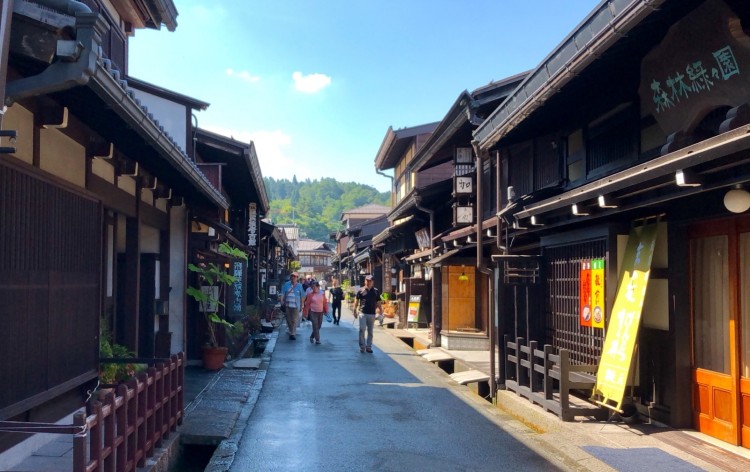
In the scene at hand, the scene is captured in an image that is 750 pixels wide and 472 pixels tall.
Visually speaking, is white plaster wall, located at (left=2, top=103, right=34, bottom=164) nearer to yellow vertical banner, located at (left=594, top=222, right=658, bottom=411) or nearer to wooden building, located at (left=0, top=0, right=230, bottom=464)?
wooden building, located at (left=0, top=0, right=230, bottom=464)

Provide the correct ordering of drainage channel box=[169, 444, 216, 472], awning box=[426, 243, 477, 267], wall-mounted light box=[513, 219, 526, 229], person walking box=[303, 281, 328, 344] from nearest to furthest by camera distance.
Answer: drainage channel box=[169, 444, 216, 472], wall-mounted light box=[513, 219, 526, 229], awning box=[426, 243, 477, 267], person walking box=[303, 281, 328, 344]

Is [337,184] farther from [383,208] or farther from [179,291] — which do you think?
[179,291]

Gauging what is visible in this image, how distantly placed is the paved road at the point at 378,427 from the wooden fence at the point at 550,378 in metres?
0.53

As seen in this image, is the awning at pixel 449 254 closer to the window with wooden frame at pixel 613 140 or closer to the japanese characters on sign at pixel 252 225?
the window with wooden frame at pixel 613 140

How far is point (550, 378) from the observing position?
362 inches

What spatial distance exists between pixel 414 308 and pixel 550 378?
14716 millimetres

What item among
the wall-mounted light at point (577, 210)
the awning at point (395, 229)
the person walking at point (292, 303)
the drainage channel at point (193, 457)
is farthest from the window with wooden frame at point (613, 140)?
the person walking at point (292, 303)

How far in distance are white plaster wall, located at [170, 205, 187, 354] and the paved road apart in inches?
85.3

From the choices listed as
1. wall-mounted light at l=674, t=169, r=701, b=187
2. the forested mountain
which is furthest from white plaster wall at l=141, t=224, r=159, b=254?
the forested mountain

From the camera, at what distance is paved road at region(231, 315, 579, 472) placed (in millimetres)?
7398

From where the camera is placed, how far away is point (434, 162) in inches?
769

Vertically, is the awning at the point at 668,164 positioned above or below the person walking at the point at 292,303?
above

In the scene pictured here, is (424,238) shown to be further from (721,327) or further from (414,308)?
(721,327)

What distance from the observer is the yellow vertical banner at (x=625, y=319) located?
306 inches
